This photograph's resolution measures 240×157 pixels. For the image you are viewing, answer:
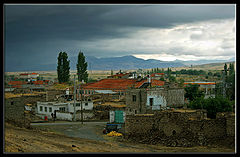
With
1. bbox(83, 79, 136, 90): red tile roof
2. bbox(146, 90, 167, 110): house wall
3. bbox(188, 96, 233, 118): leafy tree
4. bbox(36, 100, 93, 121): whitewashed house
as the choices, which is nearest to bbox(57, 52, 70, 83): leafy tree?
bbox(83, 79, 136, 90): red tile roof

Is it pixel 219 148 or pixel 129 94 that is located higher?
pixel 129 94

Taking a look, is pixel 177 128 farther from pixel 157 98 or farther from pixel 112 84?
pixel 112 84

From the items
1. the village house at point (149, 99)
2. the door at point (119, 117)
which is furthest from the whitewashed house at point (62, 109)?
the village house at point (149, 99)

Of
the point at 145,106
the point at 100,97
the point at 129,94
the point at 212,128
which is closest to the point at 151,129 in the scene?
the point at 212,128

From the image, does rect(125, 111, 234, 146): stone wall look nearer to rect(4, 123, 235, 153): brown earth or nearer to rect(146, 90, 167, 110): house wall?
rect(4, 123, 235, 153): brown earth

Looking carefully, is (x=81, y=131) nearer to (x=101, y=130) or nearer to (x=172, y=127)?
(x=101, y=130)

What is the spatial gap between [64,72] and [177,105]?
4438 centimetres

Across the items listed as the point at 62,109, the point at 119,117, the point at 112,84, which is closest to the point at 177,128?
the point at 119,117

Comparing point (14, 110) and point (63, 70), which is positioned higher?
point (63, 70)

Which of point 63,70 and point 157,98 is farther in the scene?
point 63,70

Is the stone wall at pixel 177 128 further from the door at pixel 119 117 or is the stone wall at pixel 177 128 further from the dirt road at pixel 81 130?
the door at pixel 119 117

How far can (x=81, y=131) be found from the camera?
2427cm

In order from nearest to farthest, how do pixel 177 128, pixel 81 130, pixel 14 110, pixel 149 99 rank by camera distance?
1. pixel 177 128
2. pixel 14 110
3. pixel 81 130
4. pixel 149 99

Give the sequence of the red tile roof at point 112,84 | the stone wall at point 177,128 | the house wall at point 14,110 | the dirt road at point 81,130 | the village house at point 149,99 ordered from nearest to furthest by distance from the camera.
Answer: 1. the stone wall at point 177,128
2. the house wall at point 14,110
3. the dirt road at point 81,130
4. the village house at point 149,99
5. the red tile roof at point 112,84
